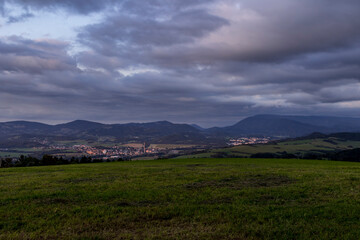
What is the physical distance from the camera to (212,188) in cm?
1767

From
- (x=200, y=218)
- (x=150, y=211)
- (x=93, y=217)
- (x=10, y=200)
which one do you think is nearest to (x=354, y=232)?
(x=200, y=218)

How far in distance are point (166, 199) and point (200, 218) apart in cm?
388

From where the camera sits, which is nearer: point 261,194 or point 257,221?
point 257,221

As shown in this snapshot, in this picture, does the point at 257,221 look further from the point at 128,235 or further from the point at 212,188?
the point at 212,188

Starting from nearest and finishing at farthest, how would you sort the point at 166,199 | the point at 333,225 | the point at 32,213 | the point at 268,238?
the point at 268,238 < the point at 333,225 < the point at 32,213 < the point at 166,199

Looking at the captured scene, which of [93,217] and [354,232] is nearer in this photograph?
[354,232]

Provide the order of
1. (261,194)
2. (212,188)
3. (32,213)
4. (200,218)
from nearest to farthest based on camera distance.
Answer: (200,218), (32,213), (261,194), (212,188)

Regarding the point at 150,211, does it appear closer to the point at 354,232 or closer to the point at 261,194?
the point at 261,194

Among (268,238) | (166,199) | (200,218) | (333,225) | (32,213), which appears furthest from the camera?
(166,199)

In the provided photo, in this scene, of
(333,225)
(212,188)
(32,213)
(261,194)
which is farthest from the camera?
(212,188)

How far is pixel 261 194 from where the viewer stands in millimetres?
15602

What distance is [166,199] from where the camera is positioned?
14.7 metres

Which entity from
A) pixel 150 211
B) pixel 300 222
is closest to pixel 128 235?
pixel 150 211

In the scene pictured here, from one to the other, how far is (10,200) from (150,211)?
30.0ft
